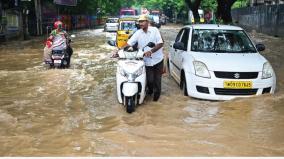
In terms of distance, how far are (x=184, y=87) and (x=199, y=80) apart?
788 mm

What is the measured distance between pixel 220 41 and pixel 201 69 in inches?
57.1

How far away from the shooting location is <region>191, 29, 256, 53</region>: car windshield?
999 cm

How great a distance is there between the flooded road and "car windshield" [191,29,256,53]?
3.88 feet

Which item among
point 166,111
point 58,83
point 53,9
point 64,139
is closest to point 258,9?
point 53,9

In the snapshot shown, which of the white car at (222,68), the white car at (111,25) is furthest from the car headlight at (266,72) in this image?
the white car at (111,25)

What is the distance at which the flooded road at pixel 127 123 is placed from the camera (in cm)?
634

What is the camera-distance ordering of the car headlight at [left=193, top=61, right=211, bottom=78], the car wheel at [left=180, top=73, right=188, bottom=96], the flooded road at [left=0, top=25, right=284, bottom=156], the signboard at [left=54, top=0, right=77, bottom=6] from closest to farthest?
1. the flooded road at [left=0, top=25, right=284, bottom=156]
2. the car headlight at [left=193, top=61, right=211, bottom=78]
3. the car wheel at [left=180, top=73, right=188, bottom=96]
4. the signboard at [left=54, top=0, right=77, bottom=6]

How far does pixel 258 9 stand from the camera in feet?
115

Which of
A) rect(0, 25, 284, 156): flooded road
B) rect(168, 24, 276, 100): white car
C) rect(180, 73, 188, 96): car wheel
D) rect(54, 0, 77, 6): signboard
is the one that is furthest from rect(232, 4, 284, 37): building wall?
rect(180, 73, 188, 96): car wheel

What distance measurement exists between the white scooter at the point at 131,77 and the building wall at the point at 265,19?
67.2 feet

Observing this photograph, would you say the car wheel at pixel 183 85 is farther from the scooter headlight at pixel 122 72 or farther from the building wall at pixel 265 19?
the building wall at pixel 265 19

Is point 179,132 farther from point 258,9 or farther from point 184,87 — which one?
point 258,9

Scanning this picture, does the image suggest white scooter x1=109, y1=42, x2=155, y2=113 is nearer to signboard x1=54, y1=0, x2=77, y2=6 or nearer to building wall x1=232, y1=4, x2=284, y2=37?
building wall x1=232, y1=4, x2=284, y2=37

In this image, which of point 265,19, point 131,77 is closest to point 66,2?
point 265,19
